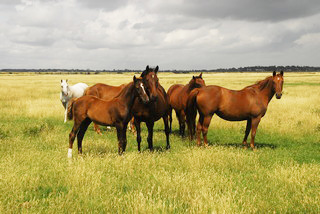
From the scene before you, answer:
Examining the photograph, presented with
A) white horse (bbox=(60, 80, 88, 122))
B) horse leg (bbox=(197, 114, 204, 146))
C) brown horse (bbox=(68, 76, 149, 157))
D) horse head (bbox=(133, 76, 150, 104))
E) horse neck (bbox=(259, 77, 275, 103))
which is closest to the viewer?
horse head (bbox=(133, 76, 150, 104))

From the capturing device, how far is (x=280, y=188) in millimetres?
5027

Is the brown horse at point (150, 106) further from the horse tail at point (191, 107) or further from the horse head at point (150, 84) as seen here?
the horse tail at point (191, 107)

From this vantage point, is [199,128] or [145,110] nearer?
[145,110]

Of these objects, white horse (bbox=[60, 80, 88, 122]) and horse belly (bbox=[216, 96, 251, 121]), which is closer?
horse belly (bbox=[216, 96, 251, 121])

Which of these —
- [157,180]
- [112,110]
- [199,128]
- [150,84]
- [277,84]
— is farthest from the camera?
[199,128]

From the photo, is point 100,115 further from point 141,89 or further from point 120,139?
point 141,89

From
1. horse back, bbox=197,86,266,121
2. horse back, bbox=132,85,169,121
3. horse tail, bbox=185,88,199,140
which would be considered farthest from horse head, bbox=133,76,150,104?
horse tail, bbox=185,88,199,140

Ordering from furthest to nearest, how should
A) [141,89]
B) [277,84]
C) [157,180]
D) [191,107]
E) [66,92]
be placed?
[66,92] < [191,107] < [277,84] < [141,89] < [157,180]

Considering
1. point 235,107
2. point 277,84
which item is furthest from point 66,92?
point 277,84

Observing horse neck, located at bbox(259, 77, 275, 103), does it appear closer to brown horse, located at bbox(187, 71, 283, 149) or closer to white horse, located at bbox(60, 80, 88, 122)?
brown horse, located at bbox(187, 71, 283, 149)

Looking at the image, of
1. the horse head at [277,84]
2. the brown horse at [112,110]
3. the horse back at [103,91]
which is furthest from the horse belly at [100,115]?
the horse head at [277,84]

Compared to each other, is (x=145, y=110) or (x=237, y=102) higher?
(x=237, y=102)

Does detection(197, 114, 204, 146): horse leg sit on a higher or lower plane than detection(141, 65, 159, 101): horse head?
lower

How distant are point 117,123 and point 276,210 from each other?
407 centimetres
